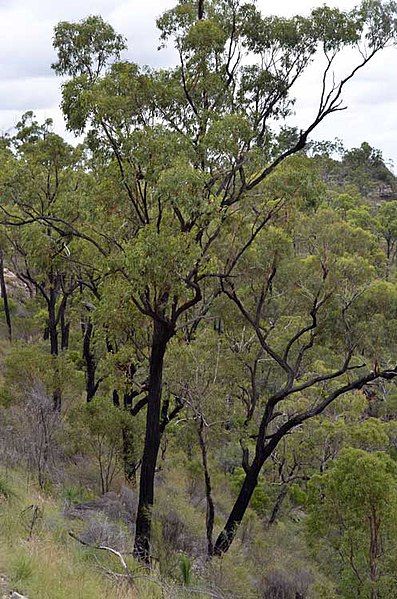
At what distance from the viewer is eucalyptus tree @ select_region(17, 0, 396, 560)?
9219mm

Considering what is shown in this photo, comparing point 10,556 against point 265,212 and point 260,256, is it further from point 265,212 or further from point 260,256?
point 260,256

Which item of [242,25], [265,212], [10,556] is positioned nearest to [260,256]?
[265,212]

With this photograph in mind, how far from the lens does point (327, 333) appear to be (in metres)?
15.5

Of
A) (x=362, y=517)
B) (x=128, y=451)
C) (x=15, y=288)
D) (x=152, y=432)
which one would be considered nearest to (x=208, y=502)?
(x=152, y=432)

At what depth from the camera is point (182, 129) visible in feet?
33.7

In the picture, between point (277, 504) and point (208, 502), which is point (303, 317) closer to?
point (277, 504)

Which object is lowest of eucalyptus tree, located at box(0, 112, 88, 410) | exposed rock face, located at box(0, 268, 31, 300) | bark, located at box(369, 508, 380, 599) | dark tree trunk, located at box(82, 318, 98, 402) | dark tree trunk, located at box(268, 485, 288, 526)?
dark tree trunk, located at box(268, 485, 288, 526)

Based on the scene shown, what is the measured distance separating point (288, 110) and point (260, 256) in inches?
120

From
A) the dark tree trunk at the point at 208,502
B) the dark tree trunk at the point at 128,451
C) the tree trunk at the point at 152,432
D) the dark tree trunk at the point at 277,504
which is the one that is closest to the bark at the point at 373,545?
the dark tree trunk at the point at 208,502

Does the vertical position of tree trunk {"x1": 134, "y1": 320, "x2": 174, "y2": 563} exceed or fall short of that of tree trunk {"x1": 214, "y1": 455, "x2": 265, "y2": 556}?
it exceeds it

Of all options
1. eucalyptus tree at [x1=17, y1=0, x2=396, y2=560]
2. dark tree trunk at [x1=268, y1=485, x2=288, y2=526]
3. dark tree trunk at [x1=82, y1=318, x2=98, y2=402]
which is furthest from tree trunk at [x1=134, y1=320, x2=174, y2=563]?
dark tree trunk at [x1=268, y1=485, x2=288, y2=526]

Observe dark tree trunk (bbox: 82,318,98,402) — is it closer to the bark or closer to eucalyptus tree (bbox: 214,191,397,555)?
eucalyptus tree (bbox: 214,191,397,555)

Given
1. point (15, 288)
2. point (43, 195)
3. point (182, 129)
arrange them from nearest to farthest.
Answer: point (182, 129) → point (43, 195) → point (15, 288)

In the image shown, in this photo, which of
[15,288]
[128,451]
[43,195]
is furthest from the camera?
[15,288]
